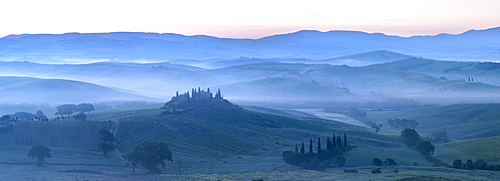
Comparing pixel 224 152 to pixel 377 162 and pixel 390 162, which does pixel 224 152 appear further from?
pixel 390 162

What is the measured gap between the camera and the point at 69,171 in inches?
3095

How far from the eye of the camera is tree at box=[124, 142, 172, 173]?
269 ft

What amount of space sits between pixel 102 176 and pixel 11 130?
154ft

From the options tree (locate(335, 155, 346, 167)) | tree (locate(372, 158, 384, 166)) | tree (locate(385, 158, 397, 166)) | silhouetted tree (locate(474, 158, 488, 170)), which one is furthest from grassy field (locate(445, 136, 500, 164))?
tree (locate(335, 155, 346, 167))

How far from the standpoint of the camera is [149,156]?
82.1m

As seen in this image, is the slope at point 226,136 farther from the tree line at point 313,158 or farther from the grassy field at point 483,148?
the grassy field at point 483,148

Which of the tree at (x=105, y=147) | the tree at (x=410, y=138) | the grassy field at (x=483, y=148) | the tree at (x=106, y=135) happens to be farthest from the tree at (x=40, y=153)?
the tree at (x=410, y=138)

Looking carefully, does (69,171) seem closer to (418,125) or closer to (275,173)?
(275,173)

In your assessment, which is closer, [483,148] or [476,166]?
[476,166]

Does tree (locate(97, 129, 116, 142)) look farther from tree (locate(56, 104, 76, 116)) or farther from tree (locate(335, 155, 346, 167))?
tree (locate(56, 104, 76, 116))

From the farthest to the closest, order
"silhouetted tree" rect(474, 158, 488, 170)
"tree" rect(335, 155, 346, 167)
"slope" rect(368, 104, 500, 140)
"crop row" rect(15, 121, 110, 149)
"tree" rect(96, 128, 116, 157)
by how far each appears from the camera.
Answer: "slope" rect(368, 104, 500, 140), "crop row" rect(15, 121, 110, 149), "tree" rect(96, 128, 116, 157), "tree" rect(335, 155, 346, 167), "silhouetted tree" rect(474, 158, 488, 170)

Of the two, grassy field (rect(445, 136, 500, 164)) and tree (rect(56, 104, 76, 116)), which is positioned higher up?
tree (rect(56, 104, 76, 116))

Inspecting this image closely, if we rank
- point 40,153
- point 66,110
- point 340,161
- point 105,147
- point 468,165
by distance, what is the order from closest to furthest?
1. point 468,165
2. point 40,153
3. point 340,161
4. point 105,147
5. point 66,110

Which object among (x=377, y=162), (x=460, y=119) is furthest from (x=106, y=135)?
(x=460, y=119)
